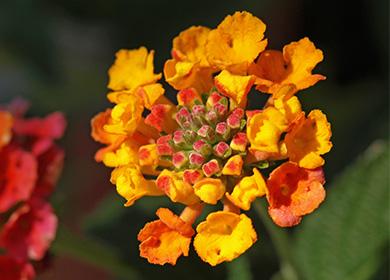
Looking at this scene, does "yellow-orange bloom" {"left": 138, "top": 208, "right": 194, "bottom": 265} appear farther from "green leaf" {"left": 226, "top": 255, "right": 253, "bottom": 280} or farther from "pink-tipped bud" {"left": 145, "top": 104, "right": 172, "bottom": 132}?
"green leaf" {"left": 226, "top": 255, "right": 253, "bottom": 280}

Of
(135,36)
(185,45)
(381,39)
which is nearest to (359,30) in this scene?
(381,39)

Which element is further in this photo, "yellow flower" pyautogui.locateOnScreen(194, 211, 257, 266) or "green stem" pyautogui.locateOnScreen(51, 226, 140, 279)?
"green stem" pyautogui.locateOnScreen(51, 226, 140, 279)

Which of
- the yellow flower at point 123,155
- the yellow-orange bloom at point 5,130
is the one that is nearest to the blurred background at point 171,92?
the yellow-orange bloom at point 5,130

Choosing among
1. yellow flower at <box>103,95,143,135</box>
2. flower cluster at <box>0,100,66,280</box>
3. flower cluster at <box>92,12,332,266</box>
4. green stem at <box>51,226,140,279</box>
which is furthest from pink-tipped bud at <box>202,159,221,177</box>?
green stem at <box>51,226,140,279</box>

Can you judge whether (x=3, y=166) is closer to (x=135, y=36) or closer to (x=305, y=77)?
(x=305, y=77)

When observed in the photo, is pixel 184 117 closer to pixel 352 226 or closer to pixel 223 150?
pixel 223 150

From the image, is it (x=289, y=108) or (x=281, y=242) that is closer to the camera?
(x=289, y=108)

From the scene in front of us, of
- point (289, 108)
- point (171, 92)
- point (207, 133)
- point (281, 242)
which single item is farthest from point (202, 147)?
point (171, 92)
